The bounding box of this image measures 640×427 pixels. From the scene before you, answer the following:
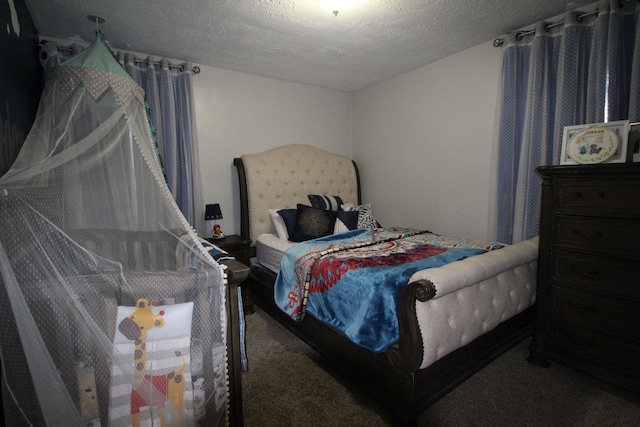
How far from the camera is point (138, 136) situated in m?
1.57

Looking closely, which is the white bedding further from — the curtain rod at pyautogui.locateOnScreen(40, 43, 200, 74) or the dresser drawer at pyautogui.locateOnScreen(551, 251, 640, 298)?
the curtain rod at pyautogui.locateOnScreen(40, 43, 200, 74)

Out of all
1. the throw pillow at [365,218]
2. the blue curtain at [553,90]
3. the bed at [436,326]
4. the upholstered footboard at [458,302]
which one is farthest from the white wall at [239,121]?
the upholstered footboard at [458,302]

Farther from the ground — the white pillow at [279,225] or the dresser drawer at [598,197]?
the dresser drawer at [598,197]

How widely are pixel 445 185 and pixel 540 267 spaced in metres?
1.35

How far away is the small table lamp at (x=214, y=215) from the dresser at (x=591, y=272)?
2716 millimetres

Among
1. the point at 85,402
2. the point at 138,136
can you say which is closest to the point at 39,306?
the point at 85,402

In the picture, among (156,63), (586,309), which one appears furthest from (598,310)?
(156,63)

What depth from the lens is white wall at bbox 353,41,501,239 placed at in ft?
9.44

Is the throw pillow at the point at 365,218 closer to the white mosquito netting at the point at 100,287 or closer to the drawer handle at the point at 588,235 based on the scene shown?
the drawer handle at the point at 588,235

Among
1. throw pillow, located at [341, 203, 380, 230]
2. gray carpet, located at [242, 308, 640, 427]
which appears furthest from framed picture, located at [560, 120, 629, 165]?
throw pillow, located at [341, 203, 380, 230]

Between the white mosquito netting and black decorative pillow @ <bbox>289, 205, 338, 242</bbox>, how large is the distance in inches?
61.2

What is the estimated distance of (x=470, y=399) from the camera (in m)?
1.79

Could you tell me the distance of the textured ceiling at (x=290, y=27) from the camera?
6.88ft

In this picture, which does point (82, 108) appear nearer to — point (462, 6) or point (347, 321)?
point (347, 321)
